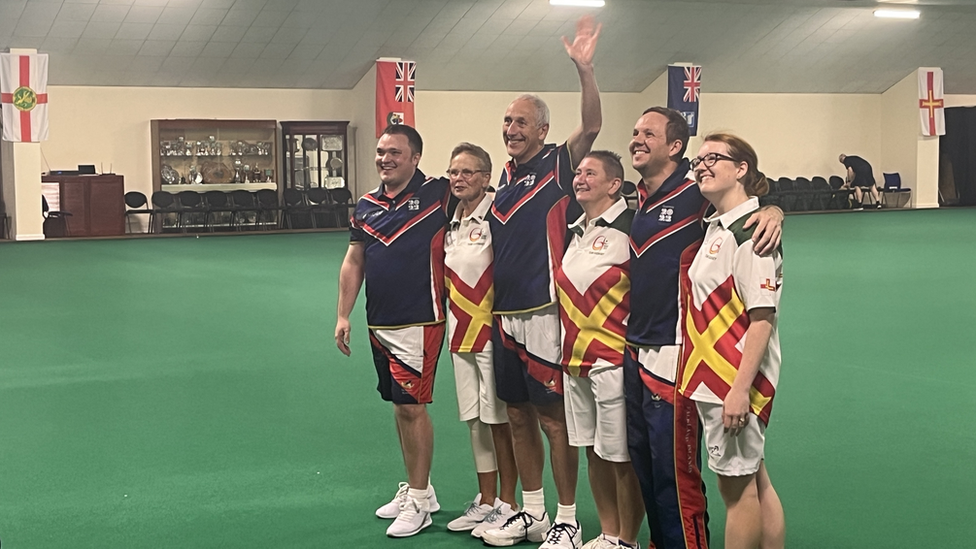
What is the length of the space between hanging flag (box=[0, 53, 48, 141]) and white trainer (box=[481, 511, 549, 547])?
16.7 metres

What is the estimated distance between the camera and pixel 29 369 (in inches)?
289

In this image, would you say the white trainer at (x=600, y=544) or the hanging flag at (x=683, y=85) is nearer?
the white trainer at (x=600, y=544)

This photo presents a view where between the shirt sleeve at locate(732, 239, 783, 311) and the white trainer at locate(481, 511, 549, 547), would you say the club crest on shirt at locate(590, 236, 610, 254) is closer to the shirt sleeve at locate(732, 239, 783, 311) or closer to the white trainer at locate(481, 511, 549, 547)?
the shirt sleeve at locate(732, 239, 783, 311)

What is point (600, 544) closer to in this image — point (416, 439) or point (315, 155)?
point (416, 439)

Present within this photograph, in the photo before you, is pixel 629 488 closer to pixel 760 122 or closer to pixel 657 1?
pixel 657 1

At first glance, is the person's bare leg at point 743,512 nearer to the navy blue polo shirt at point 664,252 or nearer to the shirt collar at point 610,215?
the navy blue polo shirt at point 664,252

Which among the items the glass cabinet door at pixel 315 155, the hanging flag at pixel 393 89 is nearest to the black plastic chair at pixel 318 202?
the glass cabinet door at pixel 315 155

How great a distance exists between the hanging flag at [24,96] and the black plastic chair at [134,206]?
1.94 m

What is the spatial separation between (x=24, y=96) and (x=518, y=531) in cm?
1697

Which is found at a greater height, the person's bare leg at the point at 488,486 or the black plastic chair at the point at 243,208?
the black plastic chair at the point at 243,208

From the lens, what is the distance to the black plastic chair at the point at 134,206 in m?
19.7

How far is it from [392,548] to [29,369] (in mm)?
4444

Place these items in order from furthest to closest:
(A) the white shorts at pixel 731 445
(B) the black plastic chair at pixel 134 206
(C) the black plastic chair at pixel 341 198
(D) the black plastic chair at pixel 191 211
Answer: (C) the black plastic chair at pixel 341 198
(D) the black plastic chair at pixel 191 211
(B) the black plastic chair at pixel 134 206
(A) the white shorts at pixel 731 445

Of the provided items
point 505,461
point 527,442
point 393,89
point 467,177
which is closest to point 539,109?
point 467,177
